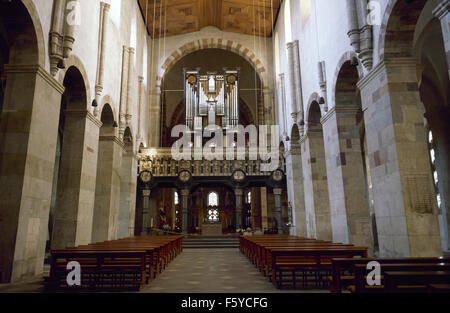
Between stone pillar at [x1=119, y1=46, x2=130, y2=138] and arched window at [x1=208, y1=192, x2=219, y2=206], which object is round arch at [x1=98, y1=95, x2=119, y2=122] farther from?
arched window at [x1=208, y1=192, x2=219, y2=206]

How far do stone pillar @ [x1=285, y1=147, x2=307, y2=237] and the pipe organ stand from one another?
484 centimetres

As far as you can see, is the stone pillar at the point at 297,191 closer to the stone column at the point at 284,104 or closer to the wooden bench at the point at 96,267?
the stone column at the point at 284,104

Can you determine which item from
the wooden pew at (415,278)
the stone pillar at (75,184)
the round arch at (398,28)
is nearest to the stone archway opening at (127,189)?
the stone pillar at (75,184)

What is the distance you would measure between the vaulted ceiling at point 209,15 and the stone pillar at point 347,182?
10.9 m

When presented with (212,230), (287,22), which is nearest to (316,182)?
(212,230)

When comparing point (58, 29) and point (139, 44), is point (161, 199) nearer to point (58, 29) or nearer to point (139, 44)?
point (139, 44)

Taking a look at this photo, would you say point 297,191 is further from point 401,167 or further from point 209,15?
A: point 209,15

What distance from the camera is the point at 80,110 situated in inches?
363

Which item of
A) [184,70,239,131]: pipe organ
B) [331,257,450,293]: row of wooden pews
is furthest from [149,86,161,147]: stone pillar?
[331,257,450,293]: row of wooden pews

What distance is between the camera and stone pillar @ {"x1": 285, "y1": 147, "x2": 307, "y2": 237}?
44.8 ft

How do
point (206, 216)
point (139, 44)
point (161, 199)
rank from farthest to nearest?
point (206, 216), point (161, 199), point (139, 44)
